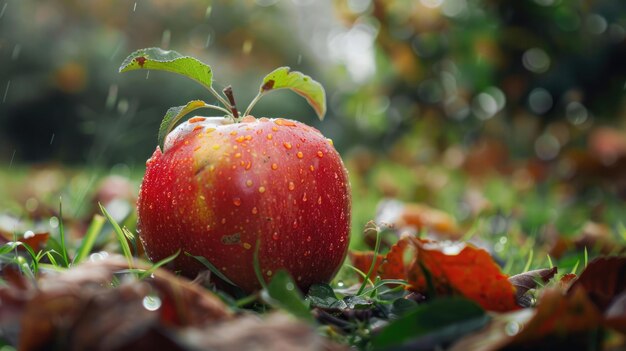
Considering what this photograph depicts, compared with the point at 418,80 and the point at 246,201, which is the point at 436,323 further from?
the point at 418,80

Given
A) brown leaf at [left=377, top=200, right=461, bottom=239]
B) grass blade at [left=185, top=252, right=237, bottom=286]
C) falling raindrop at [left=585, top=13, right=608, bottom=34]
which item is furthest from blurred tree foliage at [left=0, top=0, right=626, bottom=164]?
grass blade at [left=185, top=252, right=237, bottom=286]

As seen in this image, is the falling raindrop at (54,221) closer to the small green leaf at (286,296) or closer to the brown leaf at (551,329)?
the small green leaf at (286,296)

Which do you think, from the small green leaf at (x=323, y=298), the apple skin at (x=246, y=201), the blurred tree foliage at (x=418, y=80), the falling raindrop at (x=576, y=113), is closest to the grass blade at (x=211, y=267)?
the apple skin at (x=246, y=201)

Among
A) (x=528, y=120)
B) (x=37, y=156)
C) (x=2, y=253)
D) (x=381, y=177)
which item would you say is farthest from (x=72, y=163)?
(x=2, y=253)

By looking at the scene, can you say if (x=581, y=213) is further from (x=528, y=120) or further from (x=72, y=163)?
(x=72, y=163)

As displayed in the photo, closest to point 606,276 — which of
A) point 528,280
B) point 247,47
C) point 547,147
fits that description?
point 528,280

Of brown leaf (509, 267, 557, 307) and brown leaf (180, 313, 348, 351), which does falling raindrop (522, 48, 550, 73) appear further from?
brown leaf (180, 313, 348, 351)
